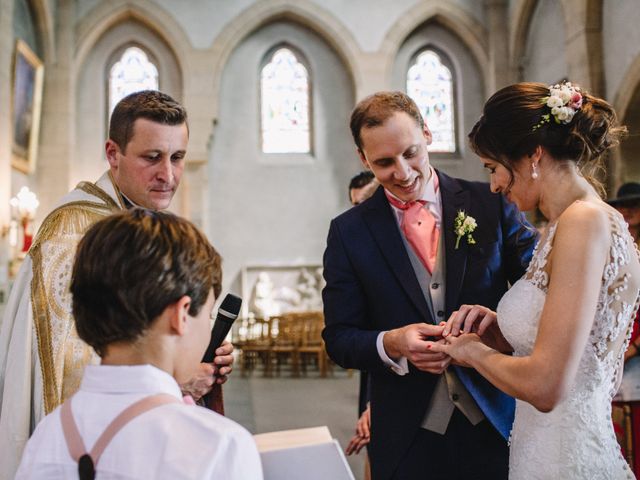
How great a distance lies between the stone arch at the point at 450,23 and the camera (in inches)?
493

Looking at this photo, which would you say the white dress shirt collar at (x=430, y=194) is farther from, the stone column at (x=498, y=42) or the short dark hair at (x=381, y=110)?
the stone column at (x=498, y=42)

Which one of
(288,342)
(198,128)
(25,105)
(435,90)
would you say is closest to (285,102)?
(198,128)

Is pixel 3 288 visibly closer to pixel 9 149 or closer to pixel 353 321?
pixel 9 149

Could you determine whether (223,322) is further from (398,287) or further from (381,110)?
(381,110)

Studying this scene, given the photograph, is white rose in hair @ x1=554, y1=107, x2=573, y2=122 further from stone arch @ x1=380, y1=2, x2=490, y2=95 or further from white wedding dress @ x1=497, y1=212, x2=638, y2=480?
stone arch @ x1=380, y1=2, x2=490, y2=95

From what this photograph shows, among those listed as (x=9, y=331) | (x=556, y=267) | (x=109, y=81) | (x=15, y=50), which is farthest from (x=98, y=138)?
(x=556, y=267)

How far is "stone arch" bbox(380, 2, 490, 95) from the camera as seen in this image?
41.1 feet

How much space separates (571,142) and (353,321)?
905 mm

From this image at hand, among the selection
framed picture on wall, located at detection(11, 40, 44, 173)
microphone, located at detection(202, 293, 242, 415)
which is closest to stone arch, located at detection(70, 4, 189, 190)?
framed picture on wall, located at detection(11, 40, 44, 173)

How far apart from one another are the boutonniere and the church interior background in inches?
393

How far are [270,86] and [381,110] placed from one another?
1109 centimetres

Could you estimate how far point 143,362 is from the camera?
114cm

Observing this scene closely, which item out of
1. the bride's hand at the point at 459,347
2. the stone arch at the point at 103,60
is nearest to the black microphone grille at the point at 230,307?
the bride's hand at the point at 459,347

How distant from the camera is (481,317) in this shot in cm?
189
